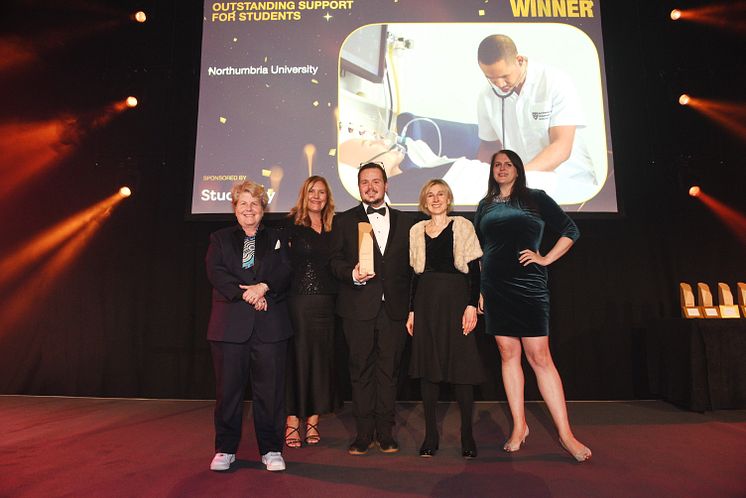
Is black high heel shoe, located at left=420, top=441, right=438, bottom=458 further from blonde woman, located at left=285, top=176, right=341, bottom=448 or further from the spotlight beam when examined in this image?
the spotlight beam

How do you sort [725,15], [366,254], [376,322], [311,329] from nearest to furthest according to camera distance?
[366,254] < [376,322] < [311,329] < [725,15]

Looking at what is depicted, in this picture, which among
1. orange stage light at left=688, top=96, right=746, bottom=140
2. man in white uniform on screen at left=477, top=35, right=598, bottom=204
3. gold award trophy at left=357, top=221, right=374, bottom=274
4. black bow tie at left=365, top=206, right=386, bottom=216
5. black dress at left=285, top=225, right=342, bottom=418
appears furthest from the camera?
orange stage light at left=688, top=96, right=746, bottom=140

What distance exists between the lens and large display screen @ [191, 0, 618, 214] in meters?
4.22

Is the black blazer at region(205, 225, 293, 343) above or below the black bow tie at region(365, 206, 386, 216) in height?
below

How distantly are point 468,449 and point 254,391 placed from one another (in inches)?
45.1

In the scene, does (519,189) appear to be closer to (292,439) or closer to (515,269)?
(515,269)

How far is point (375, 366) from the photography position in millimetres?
2738

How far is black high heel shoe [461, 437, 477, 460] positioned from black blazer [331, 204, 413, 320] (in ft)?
2.36

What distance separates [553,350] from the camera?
169 inches

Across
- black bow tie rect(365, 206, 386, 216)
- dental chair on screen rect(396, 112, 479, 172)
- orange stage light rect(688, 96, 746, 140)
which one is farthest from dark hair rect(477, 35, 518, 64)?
black bow tie rect(365, 206, 386, 216)

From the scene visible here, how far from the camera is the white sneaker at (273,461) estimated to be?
2383 millimetres

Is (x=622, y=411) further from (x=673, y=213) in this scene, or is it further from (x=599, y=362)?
(x=673, y=213)

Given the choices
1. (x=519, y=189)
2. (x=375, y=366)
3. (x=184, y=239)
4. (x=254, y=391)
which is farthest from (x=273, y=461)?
(x=184, y=239)

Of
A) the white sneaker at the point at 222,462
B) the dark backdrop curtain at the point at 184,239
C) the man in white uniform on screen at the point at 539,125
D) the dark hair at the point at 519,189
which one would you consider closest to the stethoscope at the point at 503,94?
the man in white uniform on screen at the point at 539,125
